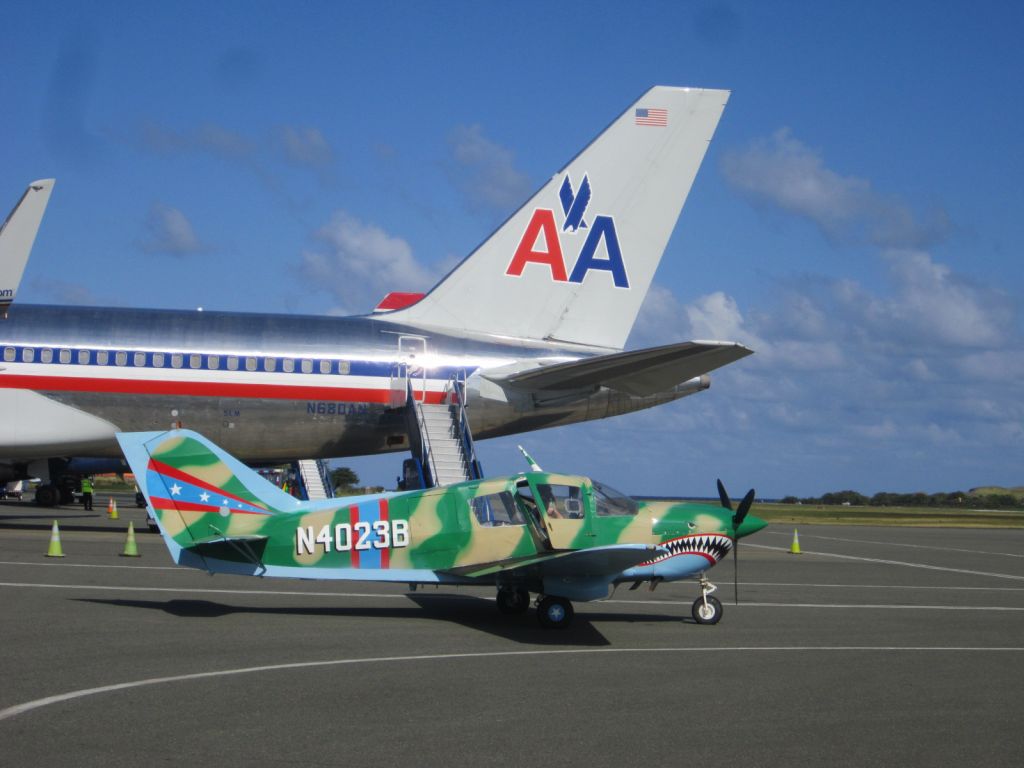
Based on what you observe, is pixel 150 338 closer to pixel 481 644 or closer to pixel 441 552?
pixel 441 552

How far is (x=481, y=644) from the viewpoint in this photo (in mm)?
13398

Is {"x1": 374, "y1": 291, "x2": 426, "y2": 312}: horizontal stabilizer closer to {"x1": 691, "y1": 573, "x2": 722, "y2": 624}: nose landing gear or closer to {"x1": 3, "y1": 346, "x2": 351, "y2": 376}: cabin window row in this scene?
{"x1": 3, "y1": 346, "x2": 351, "y2": 376}: cabin window row

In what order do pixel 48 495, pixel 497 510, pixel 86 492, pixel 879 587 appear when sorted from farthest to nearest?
pixel 48 495, pixel 86 492, pixel 879 587, pixel 497 510

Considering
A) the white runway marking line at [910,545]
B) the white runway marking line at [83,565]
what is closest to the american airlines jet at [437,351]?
the white runway marking line at [83,565]

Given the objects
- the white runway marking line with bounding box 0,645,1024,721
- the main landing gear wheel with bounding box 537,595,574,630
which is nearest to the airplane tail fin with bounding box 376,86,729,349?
the main landing gear wheel with bounding box 537,595,574,630

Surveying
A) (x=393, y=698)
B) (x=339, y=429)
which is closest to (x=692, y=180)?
(x=339, y=429)

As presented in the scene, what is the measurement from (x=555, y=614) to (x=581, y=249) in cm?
1691

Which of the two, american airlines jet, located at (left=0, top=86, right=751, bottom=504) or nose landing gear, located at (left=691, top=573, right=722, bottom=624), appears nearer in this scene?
nose landing gear, located at (left=691, top=573, right=722, bottom=624)

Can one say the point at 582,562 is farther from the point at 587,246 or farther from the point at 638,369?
the point at 587,246

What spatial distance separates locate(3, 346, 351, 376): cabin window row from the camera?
90.0 ft

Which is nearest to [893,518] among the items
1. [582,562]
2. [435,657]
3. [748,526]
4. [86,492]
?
[86,492]

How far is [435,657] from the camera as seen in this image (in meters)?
12.3

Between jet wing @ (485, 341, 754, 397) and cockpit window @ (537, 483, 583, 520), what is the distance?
9.41 meters

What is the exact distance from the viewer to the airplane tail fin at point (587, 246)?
30.1 meters
